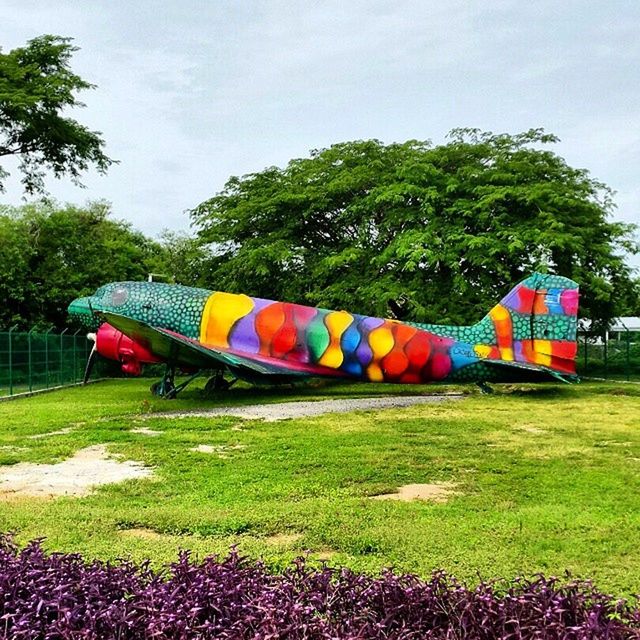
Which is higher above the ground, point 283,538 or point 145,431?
point 145,431

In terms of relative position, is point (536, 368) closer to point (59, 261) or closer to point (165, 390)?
point (165, 390)

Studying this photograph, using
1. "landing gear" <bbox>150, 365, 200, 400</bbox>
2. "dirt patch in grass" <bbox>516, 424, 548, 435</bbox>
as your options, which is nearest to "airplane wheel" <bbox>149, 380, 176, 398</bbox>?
"landing gear" <bbox>150, 365, 200, 400</bbox>

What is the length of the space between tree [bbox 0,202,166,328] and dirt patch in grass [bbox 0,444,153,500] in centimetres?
2554

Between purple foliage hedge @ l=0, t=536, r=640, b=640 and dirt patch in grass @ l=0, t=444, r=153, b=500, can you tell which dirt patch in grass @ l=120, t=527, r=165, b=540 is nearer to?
dirt patch in grass @ l=0, t=444, r=153, b=500

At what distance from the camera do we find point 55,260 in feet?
113

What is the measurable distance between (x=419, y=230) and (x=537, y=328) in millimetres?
6553

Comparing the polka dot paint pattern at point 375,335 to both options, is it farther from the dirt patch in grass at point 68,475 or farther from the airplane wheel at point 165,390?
the dirt patch in grass at point 68,475

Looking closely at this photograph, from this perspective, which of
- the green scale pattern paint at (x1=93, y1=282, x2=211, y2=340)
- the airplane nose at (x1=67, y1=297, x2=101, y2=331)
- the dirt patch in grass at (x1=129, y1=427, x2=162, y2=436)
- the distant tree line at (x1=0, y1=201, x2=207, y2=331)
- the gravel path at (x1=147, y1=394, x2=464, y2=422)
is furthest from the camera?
the distant tree line at (x1=0, y1=201, x2=207, y2=331)

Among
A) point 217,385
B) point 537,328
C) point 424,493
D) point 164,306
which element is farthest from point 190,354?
point 424,493

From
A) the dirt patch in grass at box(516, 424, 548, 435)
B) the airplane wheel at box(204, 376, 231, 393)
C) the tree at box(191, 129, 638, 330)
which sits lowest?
the dirt patch in grass at box(516, 424, 548, 435)

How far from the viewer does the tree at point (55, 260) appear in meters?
32.2

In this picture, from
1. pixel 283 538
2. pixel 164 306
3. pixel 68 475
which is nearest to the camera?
pixel 283 538

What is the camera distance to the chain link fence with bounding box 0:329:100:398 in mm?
19750

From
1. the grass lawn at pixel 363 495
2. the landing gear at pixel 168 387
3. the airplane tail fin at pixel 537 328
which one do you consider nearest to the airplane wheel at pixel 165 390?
the landing gear at pixel 168 387
